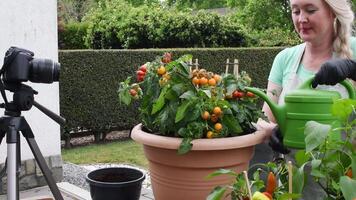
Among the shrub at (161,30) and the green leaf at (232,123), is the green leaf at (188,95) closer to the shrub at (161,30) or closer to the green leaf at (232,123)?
the green leaf at (232,123)

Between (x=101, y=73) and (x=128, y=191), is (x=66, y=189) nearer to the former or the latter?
(x=128, y=191)

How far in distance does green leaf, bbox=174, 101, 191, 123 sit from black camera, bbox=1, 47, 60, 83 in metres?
0.48

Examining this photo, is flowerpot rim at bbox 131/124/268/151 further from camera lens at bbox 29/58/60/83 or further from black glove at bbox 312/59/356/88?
camera lens at bbox 29/58/60/83

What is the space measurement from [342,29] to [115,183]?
37.8 inches

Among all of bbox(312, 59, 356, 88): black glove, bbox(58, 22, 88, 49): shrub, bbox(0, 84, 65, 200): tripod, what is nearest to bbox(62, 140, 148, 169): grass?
bbox(0, 84, 65, 200): tripod

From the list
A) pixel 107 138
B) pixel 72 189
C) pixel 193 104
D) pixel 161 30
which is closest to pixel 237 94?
pixel 193 104

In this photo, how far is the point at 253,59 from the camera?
7512 millimetres

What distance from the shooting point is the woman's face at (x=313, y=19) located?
58.8 inches

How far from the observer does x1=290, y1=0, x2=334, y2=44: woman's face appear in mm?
1493

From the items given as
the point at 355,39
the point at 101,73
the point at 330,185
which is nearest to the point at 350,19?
the point at 355,39

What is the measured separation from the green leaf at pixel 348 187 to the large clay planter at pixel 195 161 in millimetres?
448

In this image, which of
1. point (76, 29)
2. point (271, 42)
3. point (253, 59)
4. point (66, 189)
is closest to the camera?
point (66, 189)

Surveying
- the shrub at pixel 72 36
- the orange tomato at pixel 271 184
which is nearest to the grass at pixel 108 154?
the orange tomato at pixel 271 184

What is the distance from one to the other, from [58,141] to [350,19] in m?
2.59
